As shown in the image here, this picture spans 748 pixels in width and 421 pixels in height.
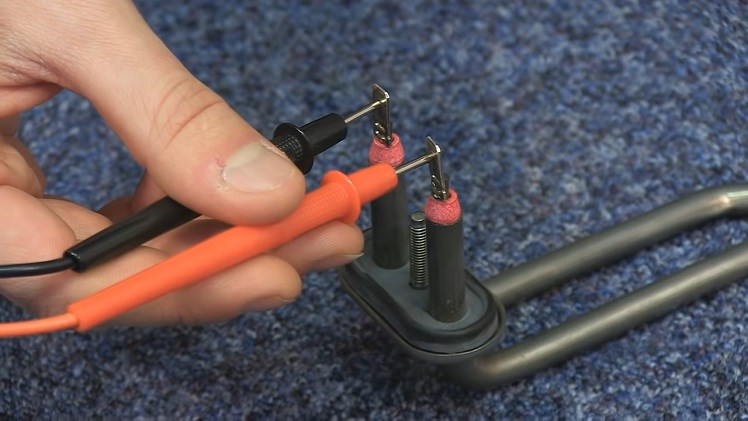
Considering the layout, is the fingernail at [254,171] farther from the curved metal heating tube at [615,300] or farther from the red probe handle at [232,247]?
the curved metal heating tube at [615,300]

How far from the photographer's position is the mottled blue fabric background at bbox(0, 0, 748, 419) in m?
0.71

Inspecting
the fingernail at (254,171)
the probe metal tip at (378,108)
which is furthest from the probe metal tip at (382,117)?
the fingernail at (254,171)

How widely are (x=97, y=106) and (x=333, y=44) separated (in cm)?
44

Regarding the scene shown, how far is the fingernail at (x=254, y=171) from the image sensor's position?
511 millimetres

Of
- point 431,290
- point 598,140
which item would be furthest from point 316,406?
point 598,140

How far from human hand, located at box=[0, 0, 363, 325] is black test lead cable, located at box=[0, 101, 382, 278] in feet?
0.04

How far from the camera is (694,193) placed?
0.80 metres

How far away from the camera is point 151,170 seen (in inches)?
21.8

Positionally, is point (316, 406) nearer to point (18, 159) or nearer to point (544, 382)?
point (544, 382)

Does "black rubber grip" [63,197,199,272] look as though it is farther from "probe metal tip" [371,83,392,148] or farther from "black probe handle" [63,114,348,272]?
"probe metal tip" [371,83,392,148]

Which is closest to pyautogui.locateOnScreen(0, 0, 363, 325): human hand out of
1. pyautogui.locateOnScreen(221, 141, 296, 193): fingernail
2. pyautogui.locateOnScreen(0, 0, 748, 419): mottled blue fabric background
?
pyautogui.locateOnScreen(221, 141, 296, 193): fingernail

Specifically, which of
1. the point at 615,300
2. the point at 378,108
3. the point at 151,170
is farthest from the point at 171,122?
the point at 615,300

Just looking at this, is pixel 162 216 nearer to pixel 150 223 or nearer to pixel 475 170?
pixel 150 223

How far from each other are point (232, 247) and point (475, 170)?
0.39 metres
